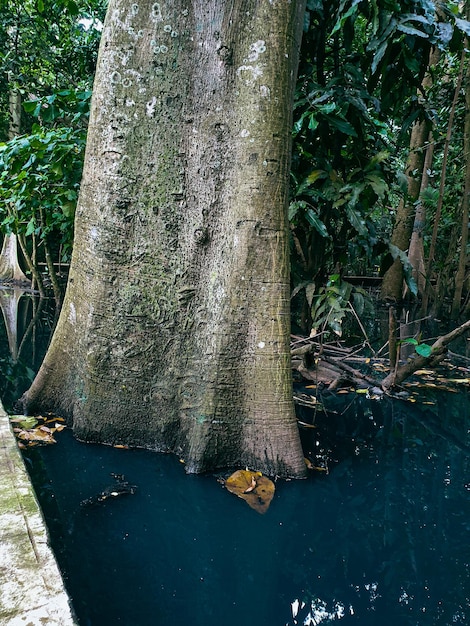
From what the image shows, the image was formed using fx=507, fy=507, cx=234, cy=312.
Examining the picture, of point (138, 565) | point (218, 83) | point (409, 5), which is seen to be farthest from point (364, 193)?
point (138, 565)

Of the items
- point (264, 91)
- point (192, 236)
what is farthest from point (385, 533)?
point (264, 91)

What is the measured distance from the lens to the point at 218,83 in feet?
8.58

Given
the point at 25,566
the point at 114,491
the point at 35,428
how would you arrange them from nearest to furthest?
the point at 25,566 < the point at 114,491 < the point at 35,428

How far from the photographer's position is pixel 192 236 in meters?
2.66

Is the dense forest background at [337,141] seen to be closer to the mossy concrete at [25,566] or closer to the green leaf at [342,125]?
the green leaf at [342,125]

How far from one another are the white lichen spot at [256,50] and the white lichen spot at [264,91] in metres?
0.15

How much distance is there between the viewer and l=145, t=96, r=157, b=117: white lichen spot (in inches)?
105

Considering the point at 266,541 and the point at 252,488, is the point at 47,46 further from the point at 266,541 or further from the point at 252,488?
the point at 266,541

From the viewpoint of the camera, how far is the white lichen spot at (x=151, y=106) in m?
2.66

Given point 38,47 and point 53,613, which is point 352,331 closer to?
point 38,47

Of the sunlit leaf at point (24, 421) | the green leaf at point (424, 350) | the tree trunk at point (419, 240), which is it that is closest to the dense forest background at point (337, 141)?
the green leaf at point (424, 350)

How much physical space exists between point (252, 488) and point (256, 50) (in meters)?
2.13

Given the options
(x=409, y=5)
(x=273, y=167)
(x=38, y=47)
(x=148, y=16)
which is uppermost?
(x=38, y=47)

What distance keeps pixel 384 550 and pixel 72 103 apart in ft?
13.0
